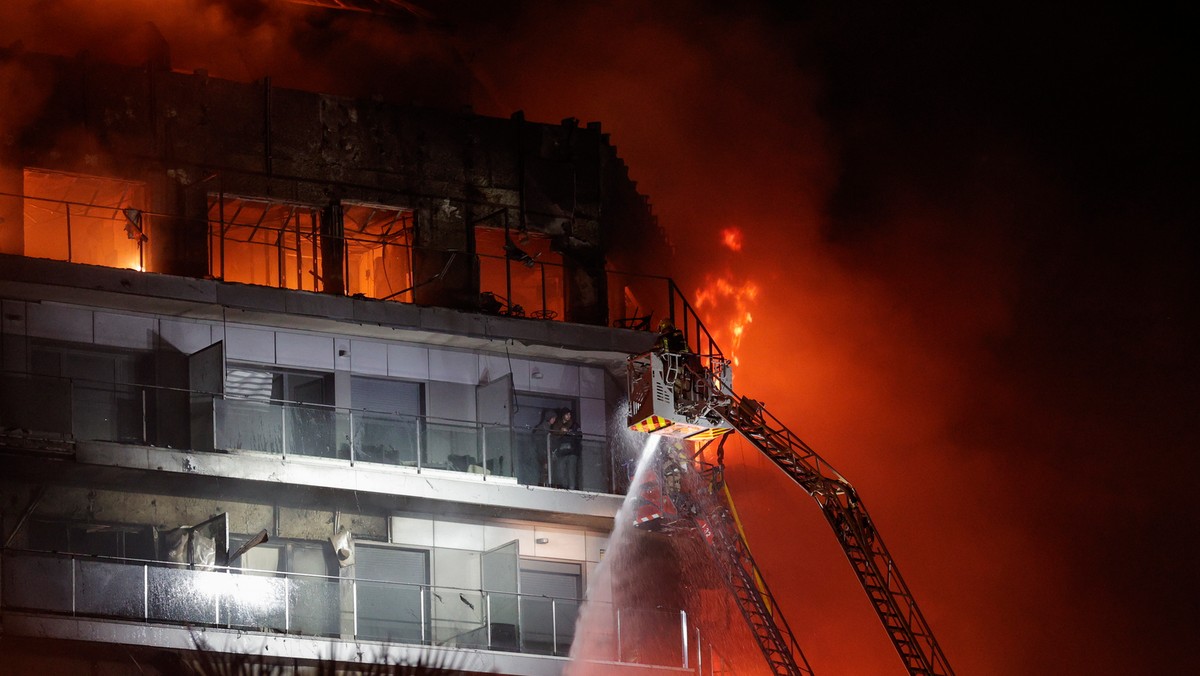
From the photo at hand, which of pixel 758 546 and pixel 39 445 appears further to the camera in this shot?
pixel 758 546

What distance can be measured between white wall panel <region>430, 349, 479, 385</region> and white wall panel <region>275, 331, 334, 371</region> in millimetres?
2405

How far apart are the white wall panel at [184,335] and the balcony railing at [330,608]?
5248 mm

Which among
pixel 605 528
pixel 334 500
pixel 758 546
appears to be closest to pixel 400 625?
pixel 334 500

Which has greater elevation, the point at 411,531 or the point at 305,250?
the point at 305,250

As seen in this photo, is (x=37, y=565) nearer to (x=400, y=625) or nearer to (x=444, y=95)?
(x=400, y=625)

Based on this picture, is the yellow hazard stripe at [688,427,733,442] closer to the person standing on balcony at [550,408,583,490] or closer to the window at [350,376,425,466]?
the person standing on balcony at [550,408,583,490]

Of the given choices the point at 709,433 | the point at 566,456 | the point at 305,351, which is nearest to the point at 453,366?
the point at 566,456

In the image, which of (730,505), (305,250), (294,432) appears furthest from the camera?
(730,505)

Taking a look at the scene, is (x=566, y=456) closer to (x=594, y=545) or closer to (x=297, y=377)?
(x=594, y=545)

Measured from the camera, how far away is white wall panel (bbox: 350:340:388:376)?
40.1m

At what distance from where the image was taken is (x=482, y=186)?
4312 centimetres

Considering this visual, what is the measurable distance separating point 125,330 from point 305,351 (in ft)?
12.5

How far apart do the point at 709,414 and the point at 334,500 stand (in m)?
7.92

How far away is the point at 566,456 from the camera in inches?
1623
